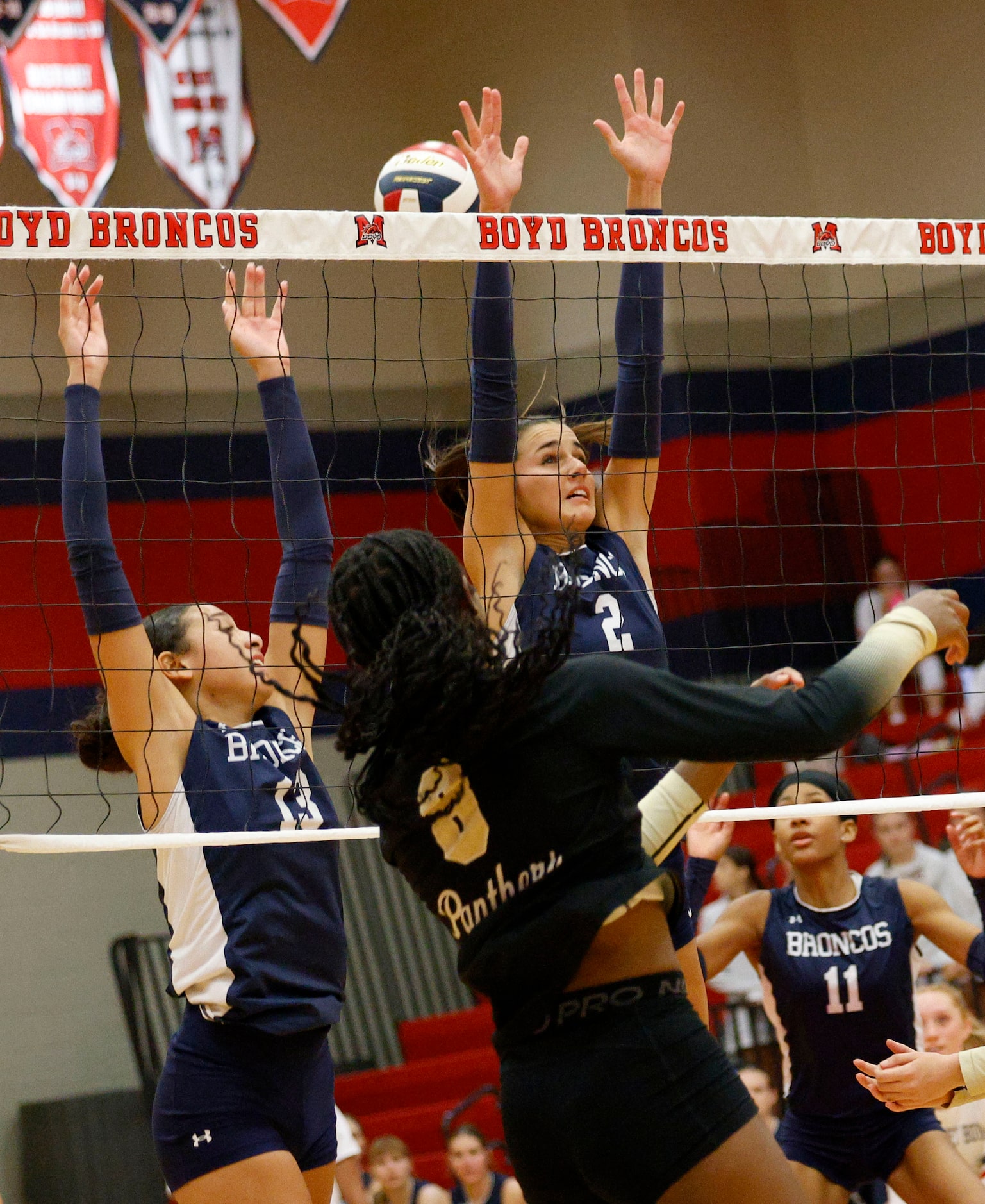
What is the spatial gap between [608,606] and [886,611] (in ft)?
19.8

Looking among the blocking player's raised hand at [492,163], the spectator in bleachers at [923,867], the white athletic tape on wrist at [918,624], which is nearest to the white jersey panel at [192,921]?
the blocking player's raised hand at [492,163]

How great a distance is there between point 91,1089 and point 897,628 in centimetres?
855

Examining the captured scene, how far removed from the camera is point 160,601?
973 cm

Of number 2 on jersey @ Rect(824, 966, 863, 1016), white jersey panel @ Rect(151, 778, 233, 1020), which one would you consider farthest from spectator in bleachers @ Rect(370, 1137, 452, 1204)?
white jersey panel @ Rect(151, 778, 233, 1020)

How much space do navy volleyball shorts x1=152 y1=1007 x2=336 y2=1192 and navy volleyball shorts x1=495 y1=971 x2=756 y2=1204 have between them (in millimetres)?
1377

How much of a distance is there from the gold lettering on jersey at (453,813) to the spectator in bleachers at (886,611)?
739 cm

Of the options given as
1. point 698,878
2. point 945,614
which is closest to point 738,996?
point 698,878

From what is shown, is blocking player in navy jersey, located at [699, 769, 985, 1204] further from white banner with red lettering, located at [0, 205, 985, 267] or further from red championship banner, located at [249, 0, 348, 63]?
red championship banner, located at [249, 0, 348, 63]

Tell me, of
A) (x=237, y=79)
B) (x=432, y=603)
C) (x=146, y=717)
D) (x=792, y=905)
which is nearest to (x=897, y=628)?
(x=432, y=603)

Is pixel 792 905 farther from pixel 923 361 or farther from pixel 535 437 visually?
pixel 923 361

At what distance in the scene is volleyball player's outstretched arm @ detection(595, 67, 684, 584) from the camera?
392 cm

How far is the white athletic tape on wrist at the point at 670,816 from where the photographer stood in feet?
7.93

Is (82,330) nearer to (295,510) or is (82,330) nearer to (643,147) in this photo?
(295,510)

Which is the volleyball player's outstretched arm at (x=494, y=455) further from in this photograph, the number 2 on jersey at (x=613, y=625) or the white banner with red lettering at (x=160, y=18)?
the white banner with red lettering at (x=160, y=18)
